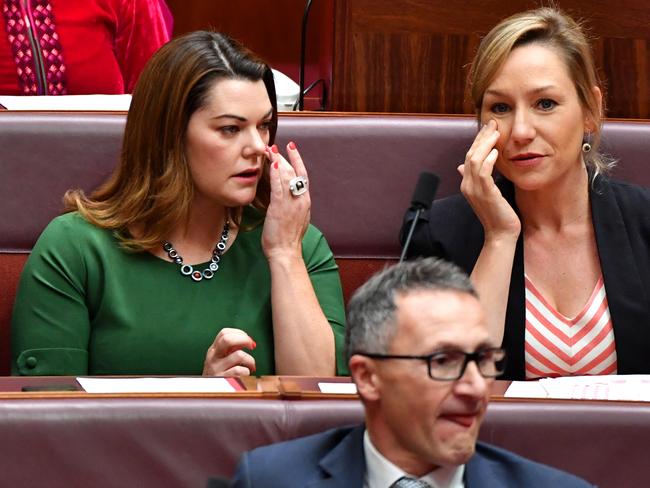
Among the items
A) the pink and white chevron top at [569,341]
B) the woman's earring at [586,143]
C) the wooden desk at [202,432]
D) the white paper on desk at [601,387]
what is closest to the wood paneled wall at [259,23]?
the woman's earring at [586,143]

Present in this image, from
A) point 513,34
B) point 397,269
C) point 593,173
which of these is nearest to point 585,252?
point 593,173

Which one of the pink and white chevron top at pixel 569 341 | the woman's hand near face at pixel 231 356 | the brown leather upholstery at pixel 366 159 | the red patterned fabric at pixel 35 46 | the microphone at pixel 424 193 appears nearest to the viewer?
the microphone at pixel 424 193

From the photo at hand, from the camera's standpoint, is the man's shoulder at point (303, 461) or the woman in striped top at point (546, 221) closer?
the man's shoulder at point (303, 461)

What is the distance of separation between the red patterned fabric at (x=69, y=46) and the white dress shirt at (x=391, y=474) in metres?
0.89

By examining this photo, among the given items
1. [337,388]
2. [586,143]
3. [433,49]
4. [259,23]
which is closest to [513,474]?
[337,388]

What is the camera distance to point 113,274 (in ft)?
3.61

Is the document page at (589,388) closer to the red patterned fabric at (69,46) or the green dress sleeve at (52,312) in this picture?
the green dress sleeve at (52,312)

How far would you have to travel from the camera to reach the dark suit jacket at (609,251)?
112cm

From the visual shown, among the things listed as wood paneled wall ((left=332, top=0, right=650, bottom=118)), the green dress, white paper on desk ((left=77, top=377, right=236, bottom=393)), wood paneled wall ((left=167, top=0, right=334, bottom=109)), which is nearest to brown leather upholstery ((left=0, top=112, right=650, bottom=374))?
wood paneled wall ((left=332, top=0, right=650, bottom=118))

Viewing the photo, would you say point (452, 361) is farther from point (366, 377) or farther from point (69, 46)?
point (69, 46)

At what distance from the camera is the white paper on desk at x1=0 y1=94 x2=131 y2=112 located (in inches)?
52.8

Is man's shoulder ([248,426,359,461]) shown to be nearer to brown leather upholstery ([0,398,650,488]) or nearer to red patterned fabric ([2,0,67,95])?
brown leather upholstery ([0,398,650,488])

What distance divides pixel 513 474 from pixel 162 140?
0.51 metres

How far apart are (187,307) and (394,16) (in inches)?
15.9
